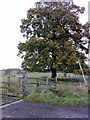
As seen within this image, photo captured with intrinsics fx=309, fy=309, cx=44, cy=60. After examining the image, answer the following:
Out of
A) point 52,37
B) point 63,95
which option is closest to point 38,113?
point 63,95

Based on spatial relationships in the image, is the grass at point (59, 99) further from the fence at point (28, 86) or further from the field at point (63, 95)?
the fence at point (28, 86)

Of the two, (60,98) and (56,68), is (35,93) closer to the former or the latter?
(60,98)

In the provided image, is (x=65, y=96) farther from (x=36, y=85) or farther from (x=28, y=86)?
(x=28, y=86)

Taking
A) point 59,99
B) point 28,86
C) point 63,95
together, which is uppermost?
point 28,86

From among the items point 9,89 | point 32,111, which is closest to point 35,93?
point 9,89

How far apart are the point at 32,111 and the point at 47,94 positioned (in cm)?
406

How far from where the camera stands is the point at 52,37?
25625mm

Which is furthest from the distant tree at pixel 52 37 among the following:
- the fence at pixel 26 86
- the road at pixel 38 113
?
the road at pixel 38 113

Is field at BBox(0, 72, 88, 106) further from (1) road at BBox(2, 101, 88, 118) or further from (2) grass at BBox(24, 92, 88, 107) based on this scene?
(1) road at BBox(2, 101, 88, 118)

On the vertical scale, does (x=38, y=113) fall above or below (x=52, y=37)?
below

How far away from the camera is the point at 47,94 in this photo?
57.9 feet

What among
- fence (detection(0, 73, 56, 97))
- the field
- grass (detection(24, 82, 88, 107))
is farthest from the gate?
grass (detection(24, 82, 88, 107))

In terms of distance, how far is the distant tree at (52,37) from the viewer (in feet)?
80.6

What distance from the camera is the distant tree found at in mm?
24562
